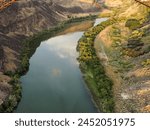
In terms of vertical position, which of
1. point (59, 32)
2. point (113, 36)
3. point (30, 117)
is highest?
point (30, 117)

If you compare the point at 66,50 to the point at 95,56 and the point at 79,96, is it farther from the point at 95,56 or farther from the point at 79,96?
the point at 79,96

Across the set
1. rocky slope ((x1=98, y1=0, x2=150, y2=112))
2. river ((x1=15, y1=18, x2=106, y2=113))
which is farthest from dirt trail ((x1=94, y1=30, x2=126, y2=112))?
river ((x1=15, y1=18, x2=106, y2=113))

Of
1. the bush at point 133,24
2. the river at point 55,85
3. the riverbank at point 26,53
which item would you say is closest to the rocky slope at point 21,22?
the riverbank at point 26,53

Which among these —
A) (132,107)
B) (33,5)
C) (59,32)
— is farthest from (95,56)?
(33,5)

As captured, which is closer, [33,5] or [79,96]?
[79,96]

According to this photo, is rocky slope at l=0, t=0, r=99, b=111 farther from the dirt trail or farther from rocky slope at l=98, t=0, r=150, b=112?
the dirt trail

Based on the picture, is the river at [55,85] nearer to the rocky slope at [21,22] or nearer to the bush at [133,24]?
the rocky slope at [21,22]

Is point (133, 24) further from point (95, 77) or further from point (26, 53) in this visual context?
point (95, 77)
